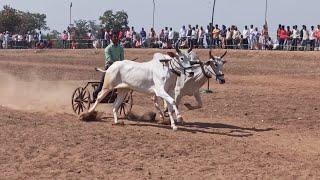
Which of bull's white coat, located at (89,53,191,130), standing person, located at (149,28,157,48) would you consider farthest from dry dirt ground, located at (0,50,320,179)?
standing person, located at (149,28,157,48)

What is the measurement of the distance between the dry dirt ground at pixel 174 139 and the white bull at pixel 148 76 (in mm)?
737

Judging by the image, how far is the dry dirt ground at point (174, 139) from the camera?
11000 millimetres

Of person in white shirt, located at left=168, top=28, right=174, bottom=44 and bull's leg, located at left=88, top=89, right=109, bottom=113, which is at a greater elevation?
person in white shirt, located at left=168, top=28, right=174, bottom=44

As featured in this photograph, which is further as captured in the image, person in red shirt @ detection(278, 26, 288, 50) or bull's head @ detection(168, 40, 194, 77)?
person in red shirt @ detection(278, 26, 288, 50)

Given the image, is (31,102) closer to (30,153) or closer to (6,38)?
(30,153)

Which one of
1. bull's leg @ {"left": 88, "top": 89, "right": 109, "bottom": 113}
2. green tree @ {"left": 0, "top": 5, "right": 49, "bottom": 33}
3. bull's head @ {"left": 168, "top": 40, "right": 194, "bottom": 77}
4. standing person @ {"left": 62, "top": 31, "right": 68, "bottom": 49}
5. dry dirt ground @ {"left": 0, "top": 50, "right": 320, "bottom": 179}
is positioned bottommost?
dry dirt ground @ {"left": 0, "top": 50, "right": 320, "bottom": 179}

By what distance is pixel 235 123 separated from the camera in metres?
17.4

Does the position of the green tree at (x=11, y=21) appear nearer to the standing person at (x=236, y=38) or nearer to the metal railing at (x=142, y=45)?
the metal railing at (x=142, y=45)

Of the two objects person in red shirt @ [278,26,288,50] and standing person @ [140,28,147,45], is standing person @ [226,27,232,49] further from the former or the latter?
standing person @ [140,28,147,45]

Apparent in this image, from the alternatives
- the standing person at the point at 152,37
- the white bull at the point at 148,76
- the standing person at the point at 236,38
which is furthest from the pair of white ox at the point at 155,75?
the standing person at the point at 152,37

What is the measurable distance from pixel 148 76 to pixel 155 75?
239 mm

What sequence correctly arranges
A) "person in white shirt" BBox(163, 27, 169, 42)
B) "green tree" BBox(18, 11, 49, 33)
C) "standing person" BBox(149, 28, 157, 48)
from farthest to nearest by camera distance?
1. "green tree" BBox(18, 11, 49, 33)
2. "standing person" BBox(149, 28, 157, 48)
3. "person in white shirt" BBox(163, 27, 169, 42)

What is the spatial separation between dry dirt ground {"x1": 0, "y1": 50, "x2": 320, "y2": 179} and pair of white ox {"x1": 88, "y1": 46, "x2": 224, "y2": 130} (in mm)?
735

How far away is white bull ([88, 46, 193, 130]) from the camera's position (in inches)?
610
